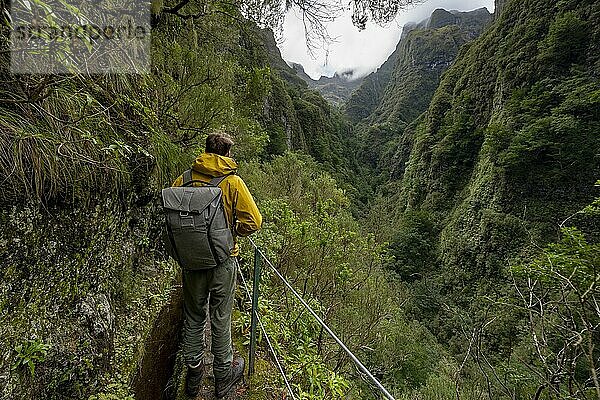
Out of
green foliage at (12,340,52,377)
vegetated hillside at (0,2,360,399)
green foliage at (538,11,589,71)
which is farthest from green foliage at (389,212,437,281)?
green foliage at (12,340,52,377)

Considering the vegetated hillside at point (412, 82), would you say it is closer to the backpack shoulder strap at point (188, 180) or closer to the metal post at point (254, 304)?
the metal post at point (254, 304)

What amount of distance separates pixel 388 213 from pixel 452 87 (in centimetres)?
2414

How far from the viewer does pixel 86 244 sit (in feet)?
7.09

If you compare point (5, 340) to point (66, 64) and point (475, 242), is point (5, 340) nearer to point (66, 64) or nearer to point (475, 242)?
point (66, 64)

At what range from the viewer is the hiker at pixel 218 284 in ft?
6.79

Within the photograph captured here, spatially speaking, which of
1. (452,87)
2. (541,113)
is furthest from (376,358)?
(452,87)

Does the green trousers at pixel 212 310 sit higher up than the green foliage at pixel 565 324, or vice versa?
the green trousers at pixel 212 310

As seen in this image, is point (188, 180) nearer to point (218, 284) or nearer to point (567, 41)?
point (218, 284)

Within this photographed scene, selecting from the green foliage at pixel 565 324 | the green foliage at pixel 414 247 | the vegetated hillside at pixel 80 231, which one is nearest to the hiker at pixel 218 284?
the vegetated hillside at pixel 80 231

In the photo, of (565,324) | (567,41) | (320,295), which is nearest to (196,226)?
(565,324)

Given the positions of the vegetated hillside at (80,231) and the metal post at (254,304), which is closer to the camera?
the vegetated hillside at (80,231)

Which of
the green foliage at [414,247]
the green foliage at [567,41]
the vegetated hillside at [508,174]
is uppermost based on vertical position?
the green foliage at [567,41]

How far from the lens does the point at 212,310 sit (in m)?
2.15

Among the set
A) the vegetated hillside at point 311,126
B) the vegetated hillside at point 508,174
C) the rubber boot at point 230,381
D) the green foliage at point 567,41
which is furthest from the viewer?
the vegetated hillside at point 311,126
